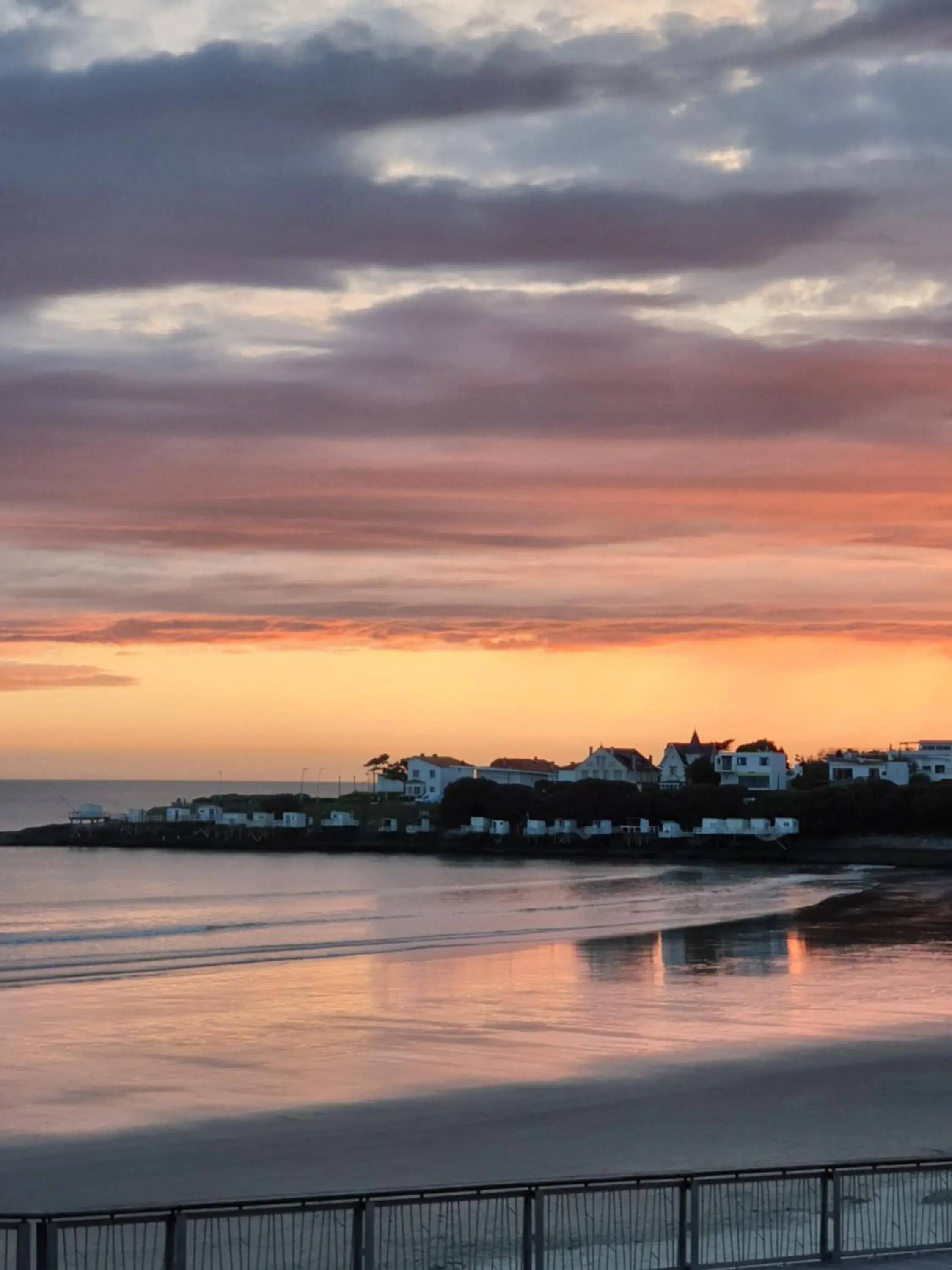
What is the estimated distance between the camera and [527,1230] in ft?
47.1

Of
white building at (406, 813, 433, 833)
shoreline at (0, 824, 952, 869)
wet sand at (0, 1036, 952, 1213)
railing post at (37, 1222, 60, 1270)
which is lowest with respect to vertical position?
shoreline at (0, 824, 952, 869)

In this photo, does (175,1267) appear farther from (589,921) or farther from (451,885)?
(451,885)

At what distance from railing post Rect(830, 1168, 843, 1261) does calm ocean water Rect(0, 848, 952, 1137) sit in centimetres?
1197

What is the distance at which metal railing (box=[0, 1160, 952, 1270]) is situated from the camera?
13773mm

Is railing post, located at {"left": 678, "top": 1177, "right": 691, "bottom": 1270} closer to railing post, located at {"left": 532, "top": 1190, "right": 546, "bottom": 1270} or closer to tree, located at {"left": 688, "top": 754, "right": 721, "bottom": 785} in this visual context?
railing post, located at {"left": 532, "top": 1190, "right": 546, "bottom": 1270}

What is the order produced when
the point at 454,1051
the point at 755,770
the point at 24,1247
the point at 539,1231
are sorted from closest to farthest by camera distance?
the point at 24,1247 < the point at 539,1231 < the point at 454,1051 < the point at 755,770

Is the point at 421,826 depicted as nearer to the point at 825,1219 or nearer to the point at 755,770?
the point at 755,770

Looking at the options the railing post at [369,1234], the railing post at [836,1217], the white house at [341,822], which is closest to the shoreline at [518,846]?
the white house at [341,822]

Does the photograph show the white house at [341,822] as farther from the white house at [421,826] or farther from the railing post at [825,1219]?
the railing post at [825,1219]

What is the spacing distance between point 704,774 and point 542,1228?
154 m

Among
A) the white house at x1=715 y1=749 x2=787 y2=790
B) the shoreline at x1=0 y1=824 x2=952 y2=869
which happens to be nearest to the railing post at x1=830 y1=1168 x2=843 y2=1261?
the shoreline at x1=0 y1=824 x2=952 y2=869

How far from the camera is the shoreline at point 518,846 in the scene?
387 ft

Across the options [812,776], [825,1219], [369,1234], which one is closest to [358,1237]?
[369,1234]

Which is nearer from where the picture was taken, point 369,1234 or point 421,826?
point 369,1234
